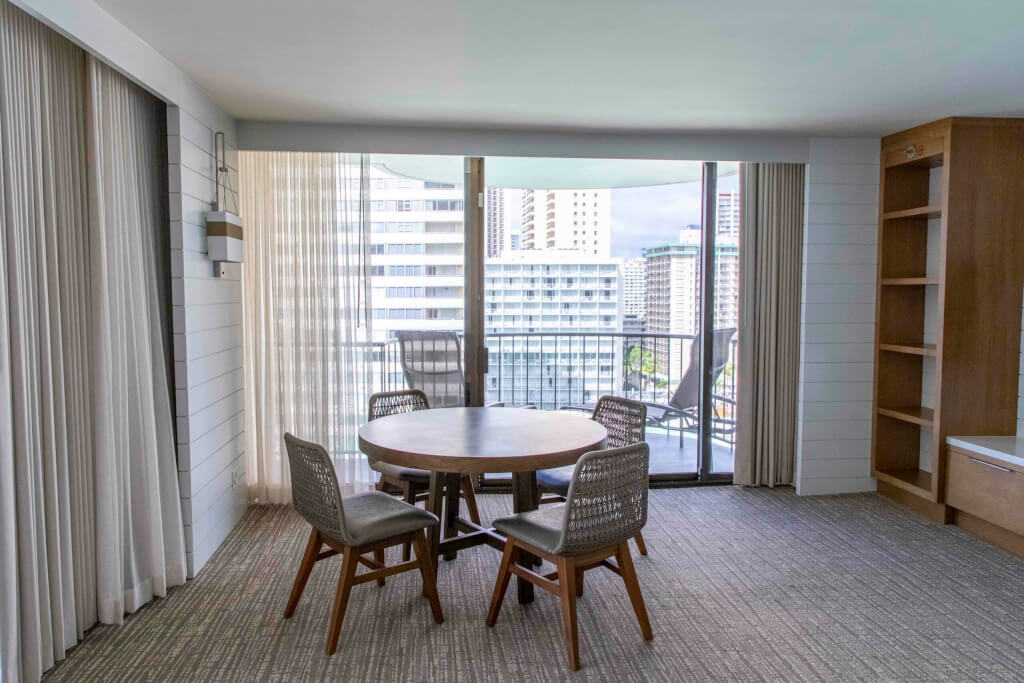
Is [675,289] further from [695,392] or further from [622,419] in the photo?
[622,419]

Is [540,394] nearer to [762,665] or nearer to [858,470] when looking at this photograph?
[858,470]

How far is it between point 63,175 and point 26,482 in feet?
3.77

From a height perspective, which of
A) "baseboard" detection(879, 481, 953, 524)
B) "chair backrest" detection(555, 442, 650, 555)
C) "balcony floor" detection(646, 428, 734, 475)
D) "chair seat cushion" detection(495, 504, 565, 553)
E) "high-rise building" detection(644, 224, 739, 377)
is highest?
"high-rise building" detection(644, 224, 739, 377)

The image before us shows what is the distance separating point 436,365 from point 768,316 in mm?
2339

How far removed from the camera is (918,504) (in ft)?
14.5

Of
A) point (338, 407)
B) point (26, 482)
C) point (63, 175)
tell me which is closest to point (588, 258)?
point (338, 407)

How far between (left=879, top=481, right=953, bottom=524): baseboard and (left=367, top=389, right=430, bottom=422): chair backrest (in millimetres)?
3159

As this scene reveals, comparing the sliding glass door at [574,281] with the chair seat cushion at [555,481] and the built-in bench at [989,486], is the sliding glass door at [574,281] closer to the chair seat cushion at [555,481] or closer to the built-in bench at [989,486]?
the chair seat cushion at [555,481]

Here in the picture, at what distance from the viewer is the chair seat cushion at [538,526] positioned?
266 centimetres

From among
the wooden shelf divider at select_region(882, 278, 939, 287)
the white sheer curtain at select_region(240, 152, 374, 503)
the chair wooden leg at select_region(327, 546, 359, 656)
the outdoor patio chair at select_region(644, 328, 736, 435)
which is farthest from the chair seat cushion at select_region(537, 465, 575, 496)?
the wooden shelf divider at select_region(882, 278, 939, 287)

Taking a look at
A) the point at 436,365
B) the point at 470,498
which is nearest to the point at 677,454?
the point at 436,365

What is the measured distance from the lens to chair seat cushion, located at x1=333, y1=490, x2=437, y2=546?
2.72m

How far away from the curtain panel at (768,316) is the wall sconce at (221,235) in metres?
3.27

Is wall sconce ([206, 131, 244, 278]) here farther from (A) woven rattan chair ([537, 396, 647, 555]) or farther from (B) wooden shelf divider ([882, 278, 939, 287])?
(B) wooden shelf divider ([882, 278, 939, 287])
